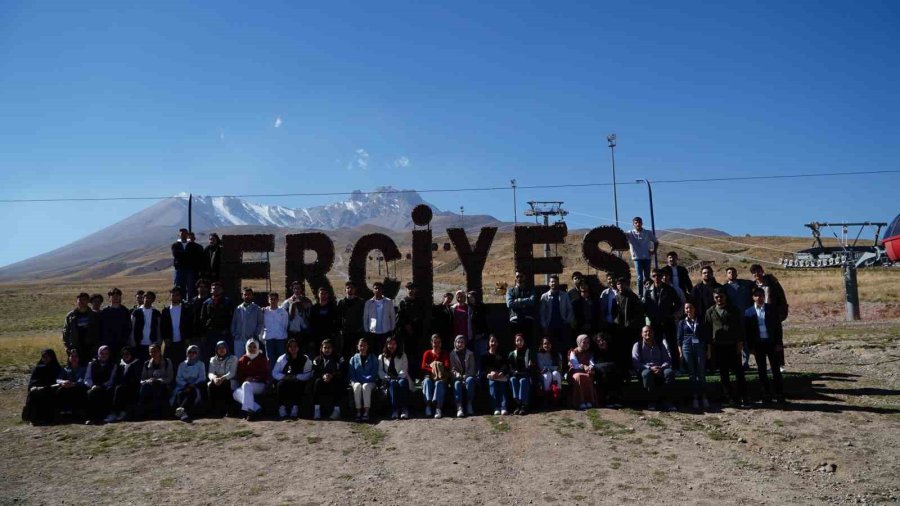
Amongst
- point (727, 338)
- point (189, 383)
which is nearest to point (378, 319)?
point (189, 383)

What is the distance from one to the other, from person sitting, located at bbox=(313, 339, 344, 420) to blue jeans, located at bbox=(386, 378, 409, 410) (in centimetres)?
91

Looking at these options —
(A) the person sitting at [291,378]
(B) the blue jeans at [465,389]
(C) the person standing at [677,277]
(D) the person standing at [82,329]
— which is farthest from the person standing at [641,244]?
(D) the person standing at [82,329]

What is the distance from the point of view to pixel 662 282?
11.3 metres

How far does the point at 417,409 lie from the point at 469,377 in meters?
1.17

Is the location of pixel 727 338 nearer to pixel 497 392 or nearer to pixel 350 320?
pixel 497 392

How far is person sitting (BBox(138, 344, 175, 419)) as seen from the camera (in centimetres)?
1070

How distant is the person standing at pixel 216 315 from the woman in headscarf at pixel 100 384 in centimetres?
166

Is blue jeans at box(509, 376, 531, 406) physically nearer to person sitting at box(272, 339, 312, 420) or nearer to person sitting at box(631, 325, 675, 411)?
person sitting at box(631, 325, 675, 411)

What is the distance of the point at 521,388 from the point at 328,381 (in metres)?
3.29

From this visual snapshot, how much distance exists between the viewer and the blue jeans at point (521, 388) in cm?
1044

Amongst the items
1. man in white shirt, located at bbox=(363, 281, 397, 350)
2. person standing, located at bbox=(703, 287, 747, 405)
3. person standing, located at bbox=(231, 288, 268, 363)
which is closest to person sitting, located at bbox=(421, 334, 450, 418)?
man in white shirt, located at bbox=(363, 281, 397, 350)

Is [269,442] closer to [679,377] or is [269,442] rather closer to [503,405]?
[503,405]

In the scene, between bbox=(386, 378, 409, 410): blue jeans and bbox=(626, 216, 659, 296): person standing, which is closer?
bbox=(386, 378, 409, 410): blue jeans

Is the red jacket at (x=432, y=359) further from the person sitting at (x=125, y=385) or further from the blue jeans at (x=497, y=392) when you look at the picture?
the person sitting at (x=125, y=385)
